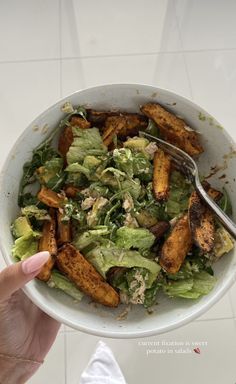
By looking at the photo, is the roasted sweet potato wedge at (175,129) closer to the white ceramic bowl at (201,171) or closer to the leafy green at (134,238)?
the white ceramic bowl at (201,171)

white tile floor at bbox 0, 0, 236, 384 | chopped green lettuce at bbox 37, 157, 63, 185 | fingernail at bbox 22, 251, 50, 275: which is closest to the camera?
fingernail at bbox 22, 251, 50, 275

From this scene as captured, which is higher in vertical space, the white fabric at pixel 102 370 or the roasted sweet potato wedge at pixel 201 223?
the roasted sweet potato wedge at pixel 201 223

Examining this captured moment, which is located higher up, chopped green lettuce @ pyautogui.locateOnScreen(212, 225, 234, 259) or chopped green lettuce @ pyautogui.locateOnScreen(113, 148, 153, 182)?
chopped green lettuce @ pyautogui.locateOnScreen(113, 148, 153, 182)

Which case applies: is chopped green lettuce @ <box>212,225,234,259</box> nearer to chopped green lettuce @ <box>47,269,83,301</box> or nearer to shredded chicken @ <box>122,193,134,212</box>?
shredded chicken @ <box>122,193,134,212</box>

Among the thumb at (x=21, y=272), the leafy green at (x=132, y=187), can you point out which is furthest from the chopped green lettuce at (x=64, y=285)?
the leafy green at (x=132, y=187)

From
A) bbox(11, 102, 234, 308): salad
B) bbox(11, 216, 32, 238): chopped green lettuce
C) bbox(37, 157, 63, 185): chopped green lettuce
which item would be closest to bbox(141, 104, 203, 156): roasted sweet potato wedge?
bbox(11, 102, 234, 308): salad

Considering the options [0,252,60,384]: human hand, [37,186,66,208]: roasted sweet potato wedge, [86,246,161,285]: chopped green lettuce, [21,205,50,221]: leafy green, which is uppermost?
[37,186,66,208]: roasted sweet potato wedge

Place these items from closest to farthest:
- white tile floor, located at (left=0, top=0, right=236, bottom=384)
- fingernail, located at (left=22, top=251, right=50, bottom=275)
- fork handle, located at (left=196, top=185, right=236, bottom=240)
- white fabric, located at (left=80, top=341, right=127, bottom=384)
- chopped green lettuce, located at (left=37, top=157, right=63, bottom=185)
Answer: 1. fingernail, located at (left=22, top=251, right=50, bottom=275)
2. fork handle, located at (left=196, top=185, right=236, bottom=240)
3. chopped green lettuce, located at (left=37, top=157, right=63, bottom=185)
4. white fabric, located at (left=80, top=341, right=127, bottom=384)
5. white tile floor, located at (left=0, top=0, right=236, bottom=384)
